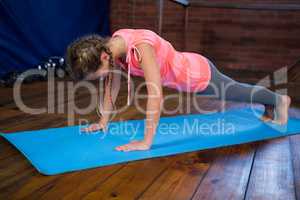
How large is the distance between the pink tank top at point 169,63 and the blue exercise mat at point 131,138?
21 cm

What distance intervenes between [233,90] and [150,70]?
527 millimetres

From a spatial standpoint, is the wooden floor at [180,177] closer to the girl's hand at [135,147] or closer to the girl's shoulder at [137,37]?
the girl's hand at [135,147]

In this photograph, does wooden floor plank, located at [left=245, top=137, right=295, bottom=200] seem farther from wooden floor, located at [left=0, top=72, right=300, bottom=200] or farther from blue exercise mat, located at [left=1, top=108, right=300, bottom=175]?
blue exercise mat, located at [left=1, top=108, right=300, bottom=175]

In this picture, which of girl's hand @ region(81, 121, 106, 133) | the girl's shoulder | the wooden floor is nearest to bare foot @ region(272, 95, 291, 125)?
the wooden floor

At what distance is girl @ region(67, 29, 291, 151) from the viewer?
1.29 meters

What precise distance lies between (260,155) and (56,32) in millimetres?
2391

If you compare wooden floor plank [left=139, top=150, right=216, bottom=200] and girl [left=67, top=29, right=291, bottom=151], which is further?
girl [left=67, top=29, right=291, bottom=151]

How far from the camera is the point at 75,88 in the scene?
8.91ft

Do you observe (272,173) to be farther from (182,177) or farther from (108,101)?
(108,101)

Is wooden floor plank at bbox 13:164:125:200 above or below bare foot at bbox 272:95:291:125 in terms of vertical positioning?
below

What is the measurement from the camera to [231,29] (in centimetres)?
370

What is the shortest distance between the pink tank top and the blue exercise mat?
208mm

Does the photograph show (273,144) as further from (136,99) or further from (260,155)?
(136,99)

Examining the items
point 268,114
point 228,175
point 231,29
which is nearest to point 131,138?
point 228,175
